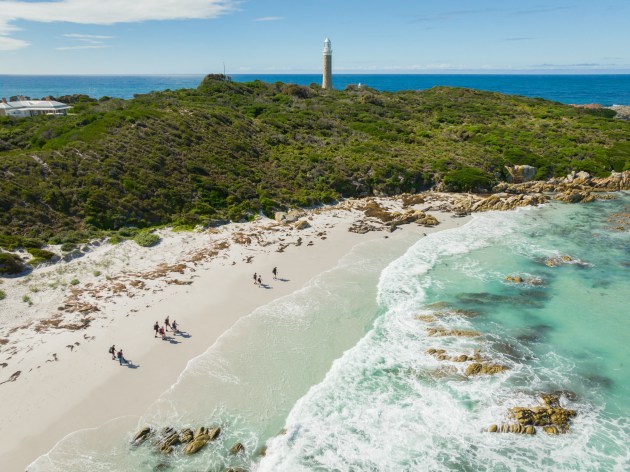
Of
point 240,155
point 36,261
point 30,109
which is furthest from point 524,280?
point 30,109

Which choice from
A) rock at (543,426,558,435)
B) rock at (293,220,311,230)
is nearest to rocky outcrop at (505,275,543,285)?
rock at (543,426,558,435)

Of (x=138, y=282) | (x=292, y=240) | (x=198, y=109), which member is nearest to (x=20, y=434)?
(x=138, y=282)

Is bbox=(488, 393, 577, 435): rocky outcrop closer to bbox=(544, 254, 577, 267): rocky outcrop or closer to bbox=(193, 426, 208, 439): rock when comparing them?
bbox=(193, 426, 208, 439): rock

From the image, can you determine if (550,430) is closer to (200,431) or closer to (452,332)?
(452,332)

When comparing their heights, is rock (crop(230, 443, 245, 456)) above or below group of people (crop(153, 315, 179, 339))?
below

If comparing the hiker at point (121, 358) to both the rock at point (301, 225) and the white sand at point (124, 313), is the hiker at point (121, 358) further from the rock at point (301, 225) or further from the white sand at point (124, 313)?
the rock at point (301, 225)

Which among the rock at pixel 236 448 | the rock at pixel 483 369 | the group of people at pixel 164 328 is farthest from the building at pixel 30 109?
the rock at pixel 483 369
